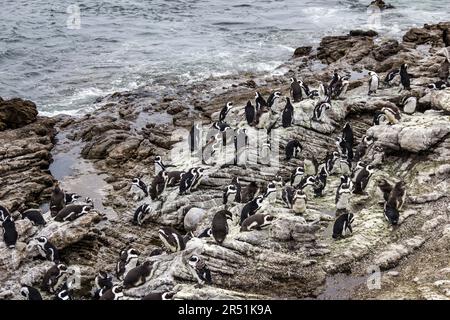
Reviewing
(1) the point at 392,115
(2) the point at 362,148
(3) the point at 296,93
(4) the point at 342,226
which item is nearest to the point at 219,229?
(4) the point at 342,226

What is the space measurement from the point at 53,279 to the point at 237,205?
6.20m

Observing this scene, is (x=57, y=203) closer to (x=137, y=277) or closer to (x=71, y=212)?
(x=71, y=212)

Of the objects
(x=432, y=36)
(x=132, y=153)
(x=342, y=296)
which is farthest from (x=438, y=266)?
(x=432, y=36)

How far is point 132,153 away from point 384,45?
20253 millimetres

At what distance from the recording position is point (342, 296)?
16.2 meters

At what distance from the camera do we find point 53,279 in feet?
58.0

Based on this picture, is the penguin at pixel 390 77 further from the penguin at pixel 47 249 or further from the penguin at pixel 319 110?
the penguin at pixel 47 249

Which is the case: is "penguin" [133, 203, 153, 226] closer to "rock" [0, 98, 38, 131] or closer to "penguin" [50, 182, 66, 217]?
"penguin" [50, 182, 66, 217]

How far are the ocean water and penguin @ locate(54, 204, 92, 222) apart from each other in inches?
583

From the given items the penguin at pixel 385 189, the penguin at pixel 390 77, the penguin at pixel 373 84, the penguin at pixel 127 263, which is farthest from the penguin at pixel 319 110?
the penguin at pixel 127 263

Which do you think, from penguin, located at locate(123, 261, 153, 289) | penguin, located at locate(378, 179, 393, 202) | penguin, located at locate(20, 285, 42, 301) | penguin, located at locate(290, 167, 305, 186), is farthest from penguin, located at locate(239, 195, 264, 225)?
penguin, located at locate(20, 285, 42, 301)

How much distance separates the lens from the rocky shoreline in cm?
1667

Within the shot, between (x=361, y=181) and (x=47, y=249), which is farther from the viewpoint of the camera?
(x=361, y=181)
